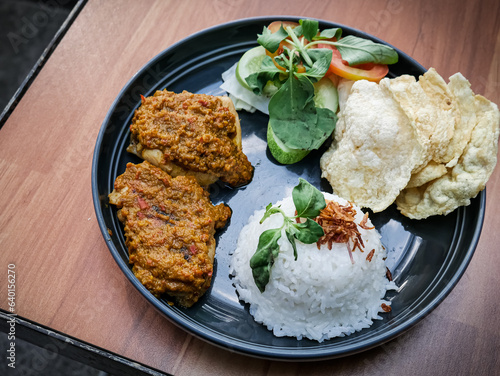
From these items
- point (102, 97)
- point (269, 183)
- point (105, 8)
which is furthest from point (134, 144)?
point (105, 8)

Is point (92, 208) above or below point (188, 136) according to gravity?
below

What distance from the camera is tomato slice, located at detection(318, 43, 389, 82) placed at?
305cm

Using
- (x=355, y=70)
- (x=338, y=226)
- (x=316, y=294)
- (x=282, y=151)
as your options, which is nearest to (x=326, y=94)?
(x=355, y=70)

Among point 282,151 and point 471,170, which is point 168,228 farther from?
point 471,170

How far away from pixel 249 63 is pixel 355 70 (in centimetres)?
73

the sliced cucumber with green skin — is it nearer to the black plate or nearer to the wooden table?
the black plate

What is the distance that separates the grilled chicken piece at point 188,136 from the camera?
2816 millimetres

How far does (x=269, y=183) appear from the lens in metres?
3.11

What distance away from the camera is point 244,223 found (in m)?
3.00

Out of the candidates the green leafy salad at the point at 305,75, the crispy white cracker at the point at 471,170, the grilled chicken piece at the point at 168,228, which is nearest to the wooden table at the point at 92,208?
the grilled chicken piece at the point at 168,228

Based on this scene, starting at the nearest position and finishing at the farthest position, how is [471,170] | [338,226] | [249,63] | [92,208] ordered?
[338,226] → [471,170] → [92,208] → [249,63]

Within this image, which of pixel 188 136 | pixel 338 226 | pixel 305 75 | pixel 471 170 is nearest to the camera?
pixel 338 226

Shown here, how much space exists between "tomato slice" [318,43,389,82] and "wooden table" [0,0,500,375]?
24.1 inches

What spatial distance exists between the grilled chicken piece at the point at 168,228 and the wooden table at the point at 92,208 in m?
0.32
